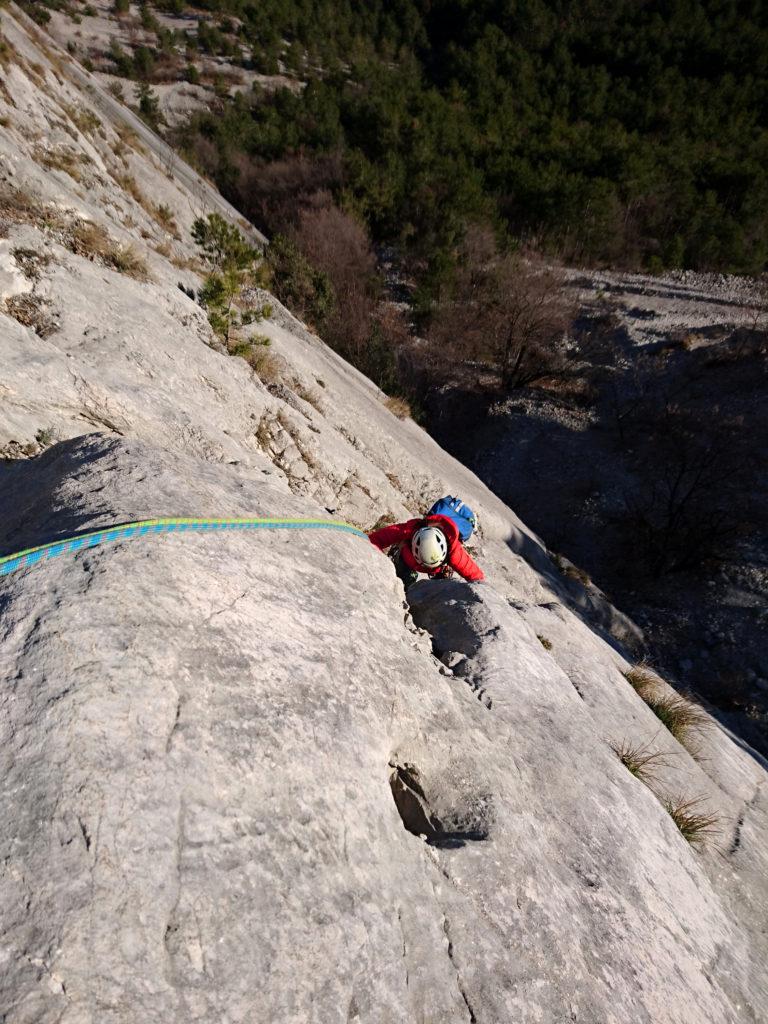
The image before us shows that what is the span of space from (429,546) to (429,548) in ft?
0.06

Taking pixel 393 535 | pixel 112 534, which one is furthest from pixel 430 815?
pixel 393 535

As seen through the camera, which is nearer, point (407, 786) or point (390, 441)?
point (407, 786)

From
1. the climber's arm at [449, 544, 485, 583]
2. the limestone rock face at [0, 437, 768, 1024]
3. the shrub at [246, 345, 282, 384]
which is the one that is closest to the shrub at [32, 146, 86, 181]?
the shrub at [246, 345, 282, 384]

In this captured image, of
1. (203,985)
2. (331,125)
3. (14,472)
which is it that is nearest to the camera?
(203,985)

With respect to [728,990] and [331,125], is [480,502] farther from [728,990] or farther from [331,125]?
[331,125]

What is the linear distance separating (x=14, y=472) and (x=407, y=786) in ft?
10.9

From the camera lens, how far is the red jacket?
509cm

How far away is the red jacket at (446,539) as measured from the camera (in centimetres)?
509

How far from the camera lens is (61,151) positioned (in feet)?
A: 31.1

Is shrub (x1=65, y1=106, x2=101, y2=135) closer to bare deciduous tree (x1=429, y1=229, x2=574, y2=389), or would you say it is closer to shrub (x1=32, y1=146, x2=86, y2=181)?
shrub (x1=32, y1=146, x2=86, y2=181)

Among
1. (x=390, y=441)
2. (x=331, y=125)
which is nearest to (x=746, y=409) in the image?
(x=390, y=441)

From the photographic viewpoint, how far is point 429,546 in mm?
4883

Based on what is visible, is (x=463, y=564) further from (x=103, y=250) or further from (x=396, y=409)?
(x=396, y=409)

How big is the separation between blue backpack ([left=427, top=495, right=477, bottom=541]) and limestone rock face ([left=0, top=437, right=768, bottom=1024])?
1.83 metres
